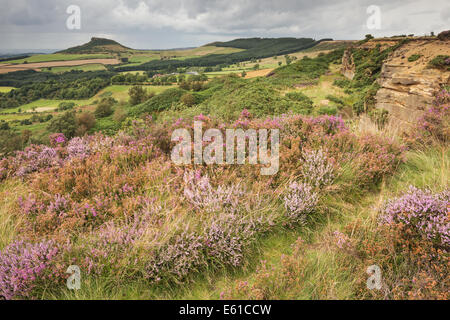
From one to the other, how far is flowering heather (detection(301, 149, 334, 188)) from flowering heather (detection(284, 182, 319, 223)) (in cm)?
34

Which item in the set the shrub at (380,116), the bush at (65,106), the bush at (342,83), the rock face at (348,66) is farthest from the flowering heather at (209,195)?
the bush at (65,106)

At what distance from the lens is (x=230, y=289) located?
223 centimetres

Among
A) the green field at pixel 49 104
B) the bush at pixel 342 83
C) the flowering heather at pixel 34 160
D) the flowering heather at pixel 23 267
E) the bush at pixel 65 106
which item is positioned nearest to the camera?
the flowering heather at pixel 23 267

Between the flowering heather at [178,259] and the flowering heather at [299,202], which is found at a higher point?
the flowering heather at [299,202]

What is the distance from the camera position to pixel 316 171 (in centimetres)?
375

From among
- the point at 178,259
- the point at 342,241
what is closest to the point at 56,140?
the point at 178,259

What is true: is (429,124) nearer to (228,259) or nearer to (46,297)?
(228,259)

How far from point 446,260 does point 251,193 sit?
225 cm

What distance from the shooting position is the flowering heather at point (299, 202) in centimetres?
319

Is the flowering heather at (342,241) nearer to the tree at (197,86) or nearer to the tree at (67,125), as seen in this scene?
the tree at (197,86)

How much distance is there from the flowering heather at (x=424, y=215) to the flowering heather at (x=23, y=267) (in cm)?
397

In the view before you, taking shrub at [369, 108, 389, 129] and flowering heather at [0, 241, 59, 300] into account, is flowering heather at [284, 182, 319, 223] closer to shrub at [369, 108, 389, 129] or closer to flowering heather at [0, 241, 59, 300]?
flowering heather at [0, 241, 59, 300]

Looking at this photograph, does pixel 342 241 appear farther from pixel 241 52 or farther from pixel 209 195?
pixel 241 52

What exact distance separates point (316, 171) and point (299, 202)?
0.83 metres
